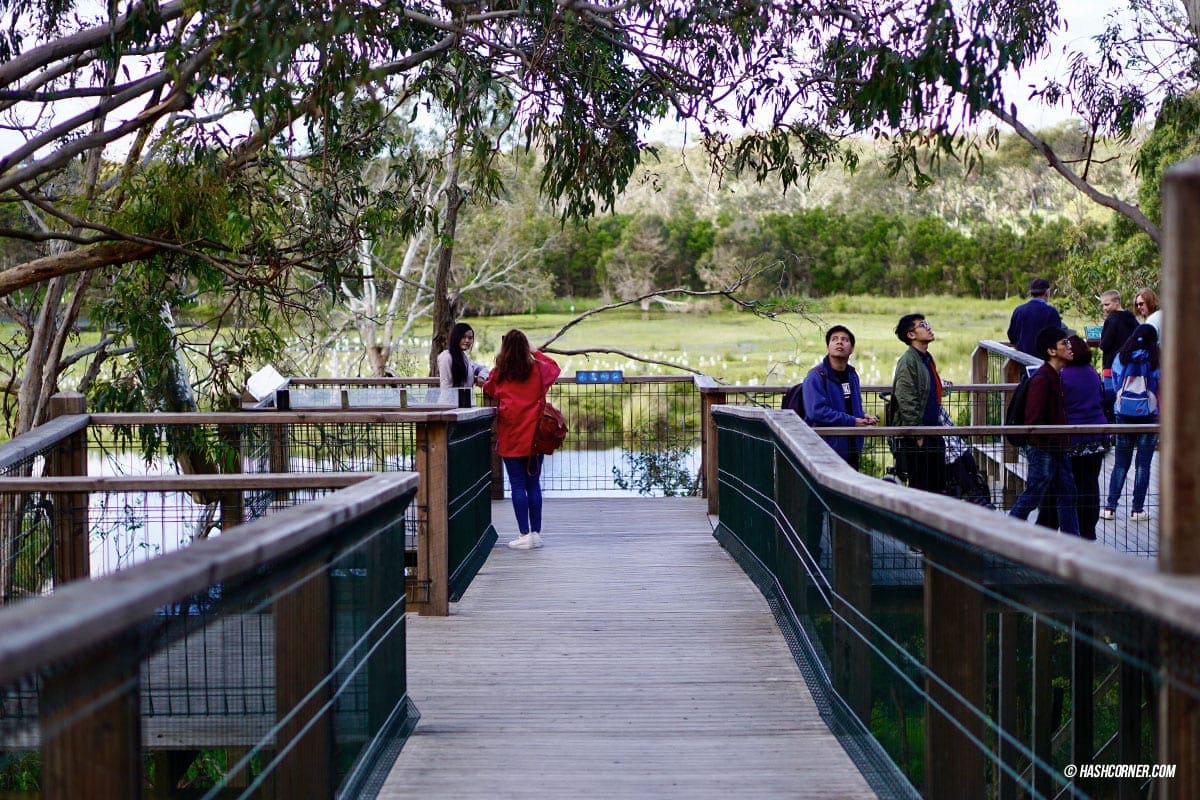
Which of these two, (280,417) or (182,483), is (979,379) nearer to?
(280,417)

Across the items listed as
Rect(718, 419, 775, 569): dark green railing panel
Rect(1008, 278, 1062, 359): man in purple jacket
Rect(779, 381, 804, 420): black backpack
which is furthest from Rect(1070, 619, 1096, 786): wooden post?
Rect(1008, 278, 1062, 359): man in purple jacket

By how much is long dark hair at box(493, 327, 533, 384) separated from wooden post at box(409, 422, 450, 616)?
2.14m

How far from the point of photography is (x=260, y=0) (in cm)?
853

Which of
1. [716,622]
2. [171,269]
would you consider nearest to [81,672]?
[716,622]

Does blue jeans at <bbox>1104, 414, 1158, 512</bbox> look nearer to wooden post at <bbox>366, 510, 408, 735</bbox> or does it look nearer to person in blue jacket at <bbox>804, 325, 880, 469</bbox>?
person in blue jacket at <bbox>804, 325, 880, 469</bbox>

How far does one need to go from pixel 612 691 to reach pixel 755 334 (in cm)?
3923

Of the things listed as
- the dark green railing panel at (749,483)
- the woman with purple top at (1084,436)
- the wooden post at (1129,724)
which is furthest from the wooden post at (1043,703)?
the dark green railing panel at (749,483)

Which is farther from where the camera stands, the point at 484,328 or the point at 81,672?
the point at 484,328

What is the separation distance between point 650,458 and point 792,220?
35.8 meters

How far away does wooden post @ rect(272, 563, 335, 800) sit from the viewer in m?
3.85

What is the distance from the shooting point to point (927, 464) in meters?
8.16

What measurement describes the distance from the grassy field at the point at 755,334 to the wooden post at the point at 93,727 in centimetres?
3396

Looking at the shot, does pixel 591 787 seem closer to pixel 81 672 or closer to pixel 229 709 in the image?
pixel 229 709

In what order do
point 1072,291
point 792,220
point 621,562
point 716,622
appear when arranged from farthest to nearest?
1. point 792,220
2. point 1072,291
3. point 621,562
4. point 716,622
